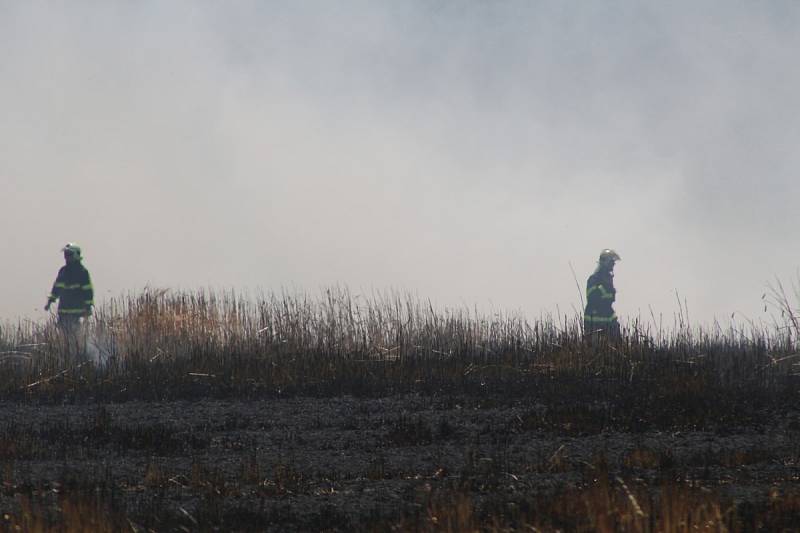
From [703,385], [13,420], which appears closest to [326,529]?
[13,420]

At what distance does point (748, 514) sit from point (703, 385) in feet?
24.0

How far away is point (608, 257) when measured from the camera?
64.6 feet

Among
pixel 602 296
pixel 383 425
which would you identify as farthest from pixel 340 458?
pixel 602 296

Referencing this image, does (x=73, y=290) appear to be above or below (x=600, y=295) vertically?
above

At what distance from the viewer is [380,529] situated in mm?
6699

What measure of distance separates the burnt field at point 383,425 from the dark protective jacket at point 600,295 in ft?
5.59

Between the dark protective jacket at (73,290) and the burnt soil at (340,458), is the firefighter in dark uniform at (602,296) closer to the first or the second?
the burnt soil at (340,458)

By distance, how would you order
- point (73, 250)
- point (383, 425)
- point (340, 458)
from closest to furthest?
point (340, 458) < point (383, 425) < point (73, 250)

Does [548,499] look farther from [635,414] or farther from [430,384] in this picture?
[430,384]

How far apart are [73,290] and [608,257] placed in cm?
1037

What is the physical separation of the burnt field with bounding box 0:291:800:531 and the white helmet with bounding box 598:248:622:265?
247cm

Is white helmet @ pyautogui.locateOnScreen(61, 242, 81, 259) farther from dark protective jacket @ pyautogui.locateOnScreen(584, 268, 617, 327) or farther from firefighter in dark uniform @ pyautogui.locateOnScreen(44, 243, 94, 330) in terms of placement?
dark protective jacket @ pyautogui.locateOnScreen(584, 268, 617, 327)

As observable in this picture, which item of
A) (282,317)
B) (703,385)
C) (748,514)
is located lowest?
(748,514)

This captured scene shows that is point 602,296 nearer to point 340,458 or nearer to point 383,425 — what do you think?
point 383,425
